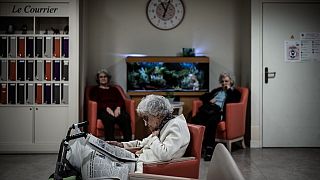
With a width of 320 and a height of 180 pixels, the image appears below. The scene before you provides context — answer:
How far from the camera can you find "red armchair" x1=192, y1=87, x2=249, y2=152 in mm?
5500

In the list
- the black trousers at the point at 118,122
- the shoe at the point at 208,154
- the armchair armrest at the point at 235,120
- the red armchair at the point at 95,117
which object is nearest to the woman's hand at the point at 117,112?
the black trousers at the point at 118,122

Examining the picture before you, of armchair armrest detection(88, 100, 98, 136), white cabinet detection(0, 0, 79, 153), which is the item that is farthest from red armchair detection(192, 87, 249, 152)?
white cabinet detection(0, 0, 79, 153)

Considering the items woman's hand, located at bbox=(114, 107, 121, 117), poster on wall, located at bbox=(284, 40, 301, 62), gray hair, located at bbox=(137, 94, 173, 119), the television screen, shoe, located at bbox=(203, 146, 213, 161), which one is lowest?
shoe, located at bbox=(203, 146, 213, 161)

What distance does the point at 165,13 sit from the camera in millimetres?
6395

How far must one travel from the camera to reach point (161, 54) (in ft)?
21.1

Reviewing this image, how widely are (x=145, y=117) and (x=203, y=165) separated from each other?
2.16 m

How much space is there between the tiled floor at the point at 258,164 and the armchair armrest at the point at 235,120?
259 mm

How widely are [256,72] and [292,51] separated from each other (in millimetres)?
590

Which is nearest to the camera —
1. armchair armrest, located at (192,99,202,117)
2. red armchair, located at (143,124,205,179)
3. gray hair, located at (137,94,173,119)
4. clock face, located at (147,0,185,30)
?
red armchair, located at (143,124,205,179)

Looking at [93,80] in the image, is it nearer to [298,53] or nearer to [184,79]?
[184,79]

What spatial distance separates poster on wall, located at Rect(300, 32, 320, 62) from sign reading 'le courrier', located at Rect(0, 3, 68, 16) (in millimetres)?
3325

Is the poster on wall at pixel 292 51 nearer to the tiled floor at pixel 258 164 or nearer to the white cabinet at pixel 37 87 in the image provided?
the tiled floor at pixel 258 164

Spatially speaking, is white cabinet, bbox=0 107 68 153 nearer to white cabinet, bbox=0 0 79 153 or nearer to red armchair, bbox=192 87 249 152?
white cabinet, bbox=0 0 79 153

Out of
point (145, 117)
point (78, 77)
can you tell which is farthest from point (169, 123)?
point (78, 77)
